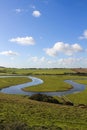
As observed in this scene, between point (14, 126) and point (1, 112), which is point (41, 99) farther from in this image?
point (14, 126)

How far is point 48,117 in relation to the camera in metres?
27.6

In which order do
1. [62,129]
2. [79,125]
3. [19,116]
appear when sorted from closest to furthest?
[62,129] → [79,125] → [19,116]

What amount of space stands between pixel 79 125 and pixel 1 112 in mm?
9523

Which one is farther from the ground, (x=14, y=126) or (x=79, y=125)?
(x=14, y=126)

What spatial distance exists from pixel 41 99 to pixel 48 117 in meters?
20.6

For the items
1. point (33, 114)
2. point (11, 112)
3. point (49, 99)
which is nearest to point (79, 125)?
point (33, 114)

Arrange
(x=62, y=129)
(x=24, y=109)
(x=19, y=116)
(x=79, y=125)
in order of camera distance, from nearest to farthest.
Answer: (x=62, y=129)
(x=79, y=125)
(x=19, y=116)
(x=24, y=109)

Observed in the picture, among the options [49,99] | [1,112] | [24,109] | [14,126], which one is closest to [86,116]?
[24,109]

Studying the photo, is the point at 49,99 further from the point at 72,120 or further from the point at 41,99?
the point at 72,120

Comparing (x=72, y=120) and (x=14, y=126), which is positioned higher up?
(x=14, y=126)

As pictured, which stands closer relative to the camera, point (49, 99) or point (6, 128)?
point (6, 128)

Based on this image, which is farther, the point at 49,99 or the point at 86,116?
the point at 49,99

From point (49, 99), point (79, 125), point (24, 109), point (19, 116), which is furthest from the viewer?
point (49, 99)

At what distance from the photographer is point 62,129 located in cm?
2164
